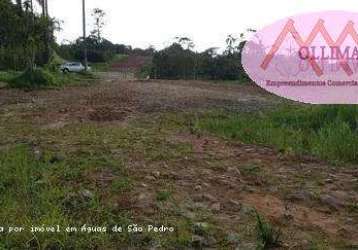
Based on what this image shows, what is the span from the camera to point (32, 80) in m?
13.1

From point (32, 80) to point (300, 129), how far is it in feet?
28.4

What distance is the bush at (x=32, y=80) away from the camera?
1281cm

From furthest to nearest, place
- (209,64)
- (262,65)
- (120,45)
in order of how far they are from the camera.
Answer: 1. (120,45)
2. (209,64)
3. (262,65)

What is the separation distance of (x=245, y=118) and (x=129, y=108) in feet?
6.78

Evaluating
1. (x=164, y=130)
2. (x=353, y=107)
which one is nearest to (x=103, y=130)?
A: (x=164, y=130)

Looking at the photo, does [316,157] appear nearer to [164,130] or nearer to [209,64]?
[164,130]

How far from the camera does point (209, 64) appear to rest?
22.0m

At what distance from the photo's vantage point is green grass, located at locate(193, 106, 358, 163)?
5.23 metres

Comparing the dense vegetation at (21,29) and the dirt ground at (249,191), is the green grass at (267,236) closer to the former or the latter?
the dirt ground at (249,191)

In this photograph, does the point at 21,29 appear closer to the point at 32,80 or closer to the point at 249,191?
the point at 32,80

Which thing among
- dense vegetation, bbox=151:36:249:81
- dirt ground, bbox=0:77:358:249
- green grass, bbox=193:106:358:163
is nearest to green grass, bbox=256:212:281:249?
dirt ground, bbox=0:77:358:249

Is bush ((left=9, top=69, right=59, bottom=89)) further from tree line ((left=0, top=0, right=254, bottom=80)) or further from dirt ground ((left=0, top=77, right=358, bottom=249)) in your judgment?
dirt ground ((left=0, top=77, right=358, bottom=249))

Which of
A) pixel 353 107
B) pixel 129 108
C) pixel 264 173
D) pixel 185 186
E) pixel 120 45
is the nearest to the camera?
pixel 185 186

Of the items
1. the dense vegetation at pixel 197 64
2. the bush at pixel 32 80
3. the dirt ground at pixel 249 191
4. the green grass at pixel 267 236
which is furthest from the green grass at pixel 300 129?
the dense vegetation at pixel 197 64
